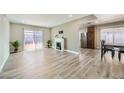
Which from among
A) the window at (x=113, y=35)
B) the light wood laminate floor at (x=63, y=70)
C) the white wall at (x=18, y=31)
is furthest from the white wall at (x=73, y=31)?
the white wall at (x=18, y=31)

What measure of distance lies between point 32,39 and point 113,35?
275 inches

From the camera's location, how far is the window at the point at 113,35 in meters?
8.08

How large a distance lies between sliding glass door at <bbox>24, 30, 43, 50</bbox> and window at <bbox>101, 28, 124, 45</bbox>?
584 centimetres

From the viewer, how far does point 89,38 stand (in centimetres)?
1013

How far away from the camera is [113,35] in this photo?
339 inches

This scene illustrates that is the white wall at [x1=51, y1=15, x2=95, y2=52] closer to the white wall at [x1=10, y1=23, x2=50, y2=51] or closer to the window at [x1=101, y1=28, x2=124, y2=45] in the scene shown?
the window at [x1=101, y1=28, x2=124, y2=45]

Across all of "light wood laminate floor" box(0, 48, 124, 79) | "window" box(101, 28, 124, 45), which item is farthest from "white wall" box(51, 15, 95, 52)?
"window" box(101, 28, 124, 45)

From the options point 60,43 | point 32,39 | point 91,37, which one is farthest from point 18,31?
point 91,37

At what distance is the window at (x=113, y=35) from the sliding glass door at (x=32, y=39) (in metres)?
5.84

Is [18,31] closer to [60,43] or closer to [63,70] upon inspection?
[60,43]
